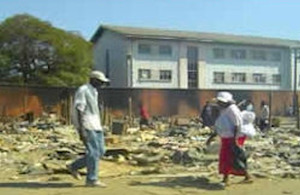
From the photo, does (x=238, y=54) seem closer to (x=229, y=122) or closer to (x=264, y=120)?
(x=264, y=120)

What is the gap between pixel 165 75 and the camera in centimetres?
6894

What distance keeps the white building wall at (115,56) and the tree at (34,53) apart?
450 cm

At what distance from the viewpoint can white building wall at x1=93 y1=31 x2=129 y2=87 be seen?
67.4 metres

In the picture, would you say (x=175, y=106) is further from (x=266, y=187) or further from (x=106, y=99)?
(x=266, y=187)

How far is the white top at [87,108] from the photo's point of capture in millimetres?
9812

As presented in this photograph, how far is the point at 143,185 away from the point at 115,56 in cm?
5944

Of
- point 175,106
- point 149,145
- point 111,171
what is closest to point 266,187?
point 111,171

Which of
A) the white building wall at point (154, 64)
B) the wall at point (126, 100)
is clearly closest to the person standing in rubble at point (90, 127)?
the wall at point (126, 100)

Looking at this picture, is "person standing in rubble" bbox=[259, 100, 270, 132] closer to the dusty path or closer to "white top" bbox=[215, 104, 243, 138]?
the dusty path

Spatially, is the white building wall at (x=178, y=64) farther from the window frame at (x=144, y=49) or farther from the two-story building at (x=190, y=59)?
the window frame at (x=144, y=49)

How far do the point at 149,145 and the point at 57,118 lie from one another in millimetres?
16504

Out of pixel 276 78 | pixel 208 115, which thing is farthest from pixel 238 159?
pixel 276 78

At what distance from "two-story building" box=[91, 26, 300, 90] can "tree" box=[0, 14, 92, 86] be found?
517cm

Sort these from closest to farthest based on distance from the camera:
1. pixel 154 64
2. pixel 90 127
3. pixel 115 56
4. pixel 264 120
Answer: pixel 90 127 < pixel 264 120 < pixel 154 64 < pixel 115 56
